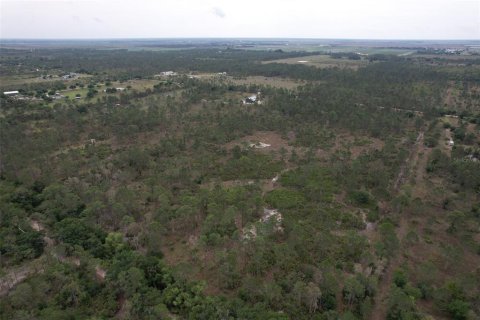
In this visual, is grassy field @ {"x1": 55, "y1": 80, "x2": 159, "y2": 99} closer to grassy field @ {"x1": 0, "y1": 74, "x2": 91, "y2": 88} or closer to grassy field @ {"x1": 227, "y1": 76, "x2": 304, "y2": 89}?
grassy field @ {"x1": 0, "y1": 74, "x2": 91, "y2": 88}

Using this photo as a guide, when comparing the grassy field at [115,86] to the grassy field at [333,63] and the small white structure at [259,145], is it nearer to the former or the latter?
the small white structure at [259,145]

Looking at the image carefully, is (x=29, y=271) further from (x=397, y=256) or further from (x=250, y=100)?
(x=250, y=100)

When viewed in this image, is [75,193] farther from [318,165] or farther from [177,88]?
[177,88]

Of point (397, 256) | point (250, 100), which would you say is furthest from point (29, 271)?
point (250, 100)

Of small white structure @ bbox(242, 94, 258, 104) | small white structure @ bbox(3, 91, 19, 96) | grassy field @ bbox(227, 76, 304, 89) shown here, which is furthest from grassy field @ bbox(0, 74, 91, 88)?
small white structure @ bbox(242, 94, 258, 104)

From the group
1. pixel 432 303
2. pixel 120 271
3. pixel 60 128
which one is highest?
pixel 60 128

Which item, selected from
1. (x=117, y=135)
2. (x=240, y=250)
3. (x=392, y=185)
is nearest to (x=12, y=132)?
(x=117, y=135)
